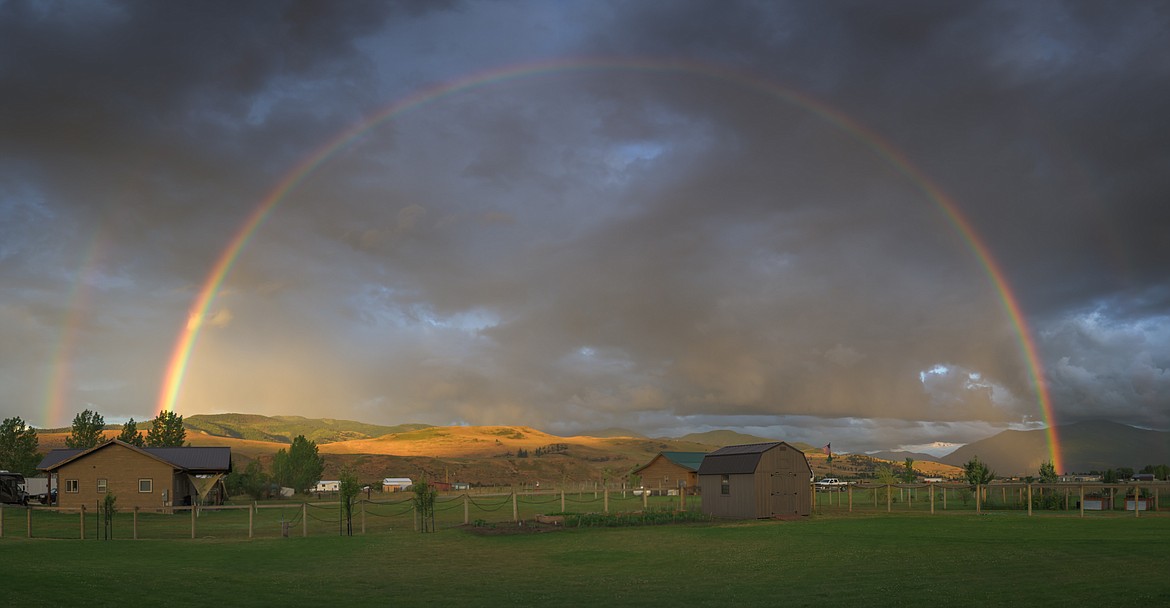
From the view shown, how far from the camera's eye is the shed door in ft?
172

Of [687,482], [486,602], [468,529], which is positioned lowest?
[687,482]

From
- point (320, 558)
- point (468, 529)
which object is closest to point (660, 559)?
point (320, 558)

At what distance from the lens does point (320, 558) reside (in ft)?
96.8

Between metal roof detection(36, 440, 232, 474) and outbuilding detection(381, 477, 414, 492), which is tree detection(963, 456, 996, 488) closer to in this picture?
metal roof detection(36, 440, 232, 474)

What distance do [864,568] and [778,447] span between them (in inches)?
1177

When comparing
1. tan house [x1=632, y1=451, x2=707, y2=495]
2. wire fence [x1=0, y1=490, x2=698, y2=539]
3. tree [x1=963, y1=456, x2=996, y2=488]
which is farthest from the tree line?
tree [x1=963, y1=456, x2=996, y2=488]

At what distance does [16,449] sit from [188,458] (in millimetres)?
27691

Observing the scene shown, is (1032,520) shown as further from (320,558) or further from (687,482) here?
(687,482)

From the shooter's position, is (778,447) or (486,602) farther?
(778,447)

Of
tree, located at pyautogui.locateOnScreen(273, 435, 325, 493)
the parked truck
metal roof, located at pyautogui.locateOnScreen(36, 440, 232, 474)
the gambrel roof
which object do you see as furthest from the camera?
tree, located at pyautogui.locateOnScreen(273, 435, 325, 493)

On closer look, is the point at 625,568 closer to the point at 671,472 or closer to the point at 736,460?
the point at 736,460

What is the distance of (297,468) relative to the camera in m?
90.2

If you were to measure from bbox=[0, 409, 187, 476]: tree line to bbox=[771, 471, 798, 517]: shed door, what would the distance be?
57812 millimetres

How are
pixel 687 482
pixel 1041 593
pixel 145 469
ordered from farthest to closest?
1. pixel 687 482
2. pixel 145 469
3. pixel 1041 593
